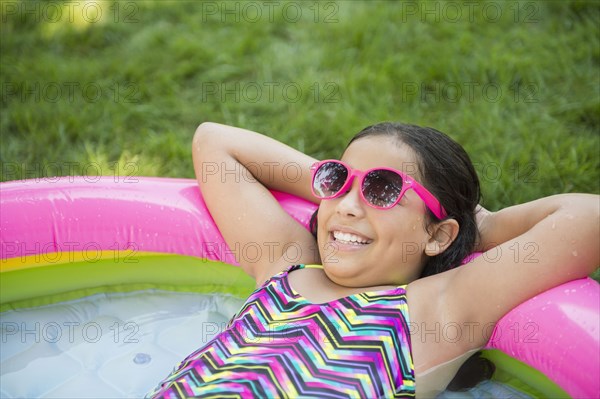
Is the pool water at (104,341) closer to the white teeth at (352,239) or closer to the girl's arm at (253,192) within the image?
the girl's arm at (253,192)

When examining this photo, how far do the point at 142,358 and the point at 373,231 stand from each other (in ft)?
3.64

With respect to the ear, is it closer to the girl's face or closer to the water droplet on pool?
the girl's face

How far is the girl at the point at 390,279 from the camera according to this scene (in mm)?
1988

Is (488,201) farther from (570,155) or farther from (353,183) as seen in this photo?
(353,183)

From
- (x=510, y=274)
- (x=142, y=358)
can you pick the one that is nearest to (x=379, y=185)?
(x=510, y=274)

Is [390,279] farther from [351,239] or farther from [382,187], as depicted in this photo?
[382,187]

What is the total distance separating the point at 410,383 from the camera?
2027 millimetres

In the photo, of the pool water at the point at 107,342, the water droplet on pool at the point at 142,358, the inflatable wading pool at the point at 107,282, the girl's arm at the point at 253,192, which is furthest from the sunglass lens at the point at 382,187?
the water droplet on pool at the point at 142,358

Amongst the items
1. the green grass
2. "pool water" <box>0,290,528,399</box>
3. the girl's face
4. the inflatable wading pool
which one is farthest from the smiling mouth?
the green grass

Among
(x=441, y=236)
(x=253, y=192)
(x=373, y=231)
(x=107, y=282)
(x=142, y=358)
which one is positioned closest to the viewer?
(x=373, y=231)

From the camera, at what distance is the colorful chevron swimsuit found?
194 cm

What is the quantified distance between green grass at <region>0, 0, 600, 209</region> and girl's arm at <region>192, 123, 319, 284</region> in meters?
0.97

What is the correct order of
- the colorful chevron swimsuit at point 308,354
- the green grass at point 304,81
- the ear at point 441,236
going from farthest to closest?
the green grass at point 304,81 → the ear at point 441,236 → the colorful chevron swimsuit at point 308,354

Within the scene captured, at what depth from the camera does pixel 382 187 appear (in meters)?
2.09
